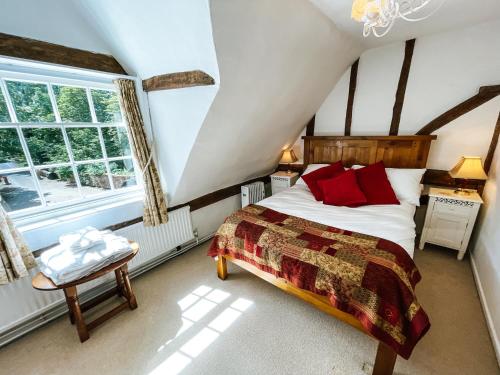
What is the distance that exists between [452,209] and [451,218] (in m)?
0.11

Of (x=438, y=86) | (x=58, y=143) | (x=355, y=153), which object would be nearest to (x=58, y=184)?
(x=58, y=143)

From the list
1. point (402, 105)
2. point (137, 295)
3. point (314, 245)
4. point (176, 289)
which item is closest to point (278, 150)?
point (402, 105)

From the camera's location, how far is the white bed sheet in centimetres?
176

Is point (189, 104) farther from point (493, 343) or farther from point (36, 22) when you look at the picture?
point (493, 343)

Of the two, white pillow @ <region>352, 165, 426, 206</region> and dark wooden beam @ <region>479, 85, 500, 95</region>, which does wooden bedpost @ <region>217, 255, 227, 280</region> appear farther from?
dark wooden beam @ <region>479, 85, 500, 95</region>

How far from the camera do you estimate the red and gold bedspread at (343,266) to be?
127cm

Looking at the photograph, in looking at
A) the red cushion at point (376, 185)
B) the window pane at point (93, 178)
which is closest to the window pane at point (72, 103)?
the window pane at point (93, 178)

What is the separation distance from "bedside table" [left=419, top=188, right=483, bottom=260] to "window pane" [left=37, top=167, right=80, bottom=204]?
362 cm

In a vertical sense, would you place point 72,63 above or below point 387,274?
above

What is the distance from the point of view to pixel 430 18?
2.11m

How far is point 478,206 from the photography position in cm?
224

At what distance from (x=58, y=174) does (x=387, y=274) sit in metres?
2.60

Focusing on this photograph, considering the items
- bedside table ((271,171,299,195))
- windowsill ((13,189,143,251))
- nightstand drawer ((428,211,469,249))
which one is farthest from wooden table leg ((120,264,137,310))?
nightstand drawer ((428,211,469,249))

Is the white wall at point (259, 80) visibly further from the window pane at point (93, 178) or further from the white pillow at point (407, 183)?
the white pillow at point (407, 183)
